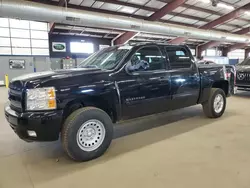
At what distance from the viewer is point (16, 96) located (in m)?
2.71

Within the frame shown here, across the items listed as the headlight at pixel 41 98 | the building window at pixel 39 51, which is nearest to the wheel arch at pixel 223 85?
the headlight at pixel 41 98

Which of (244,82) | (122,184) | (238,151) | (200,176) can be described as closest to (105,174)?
(122,184)

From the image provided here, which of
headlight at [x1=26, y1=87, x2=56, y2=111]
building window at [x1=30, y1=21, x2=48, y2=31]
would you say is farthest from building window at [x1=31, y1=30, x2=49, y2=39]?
headlight at [x1=26, y1=87, x2=56, y2=111]

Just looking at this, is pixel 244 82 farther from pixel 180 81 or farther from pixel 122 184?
pixel 122 184

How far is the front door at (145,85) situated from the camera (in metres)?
3.24

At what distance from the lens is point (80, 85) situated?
2.78m

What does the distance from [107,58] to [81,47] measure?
1822 cm

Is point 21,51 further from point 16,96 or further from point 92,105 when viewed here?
point 92,105

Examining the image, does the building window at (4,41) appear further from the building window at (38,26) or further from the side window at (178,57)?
the side window at (178,57)

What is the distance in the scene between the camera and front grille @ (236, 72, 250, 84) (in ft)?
24.7

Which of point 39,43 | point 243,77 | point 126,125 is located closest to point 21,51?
point 39,43

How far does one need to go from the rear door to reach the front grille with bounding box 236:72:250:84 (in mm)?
4316

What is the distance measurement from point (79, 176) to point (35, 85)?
1249 millimetres

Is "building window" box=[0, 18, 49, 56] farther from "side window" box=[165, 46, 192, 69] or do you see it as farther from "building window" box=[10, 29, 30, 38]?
"side window" box=[165, 46, 192, 69]
